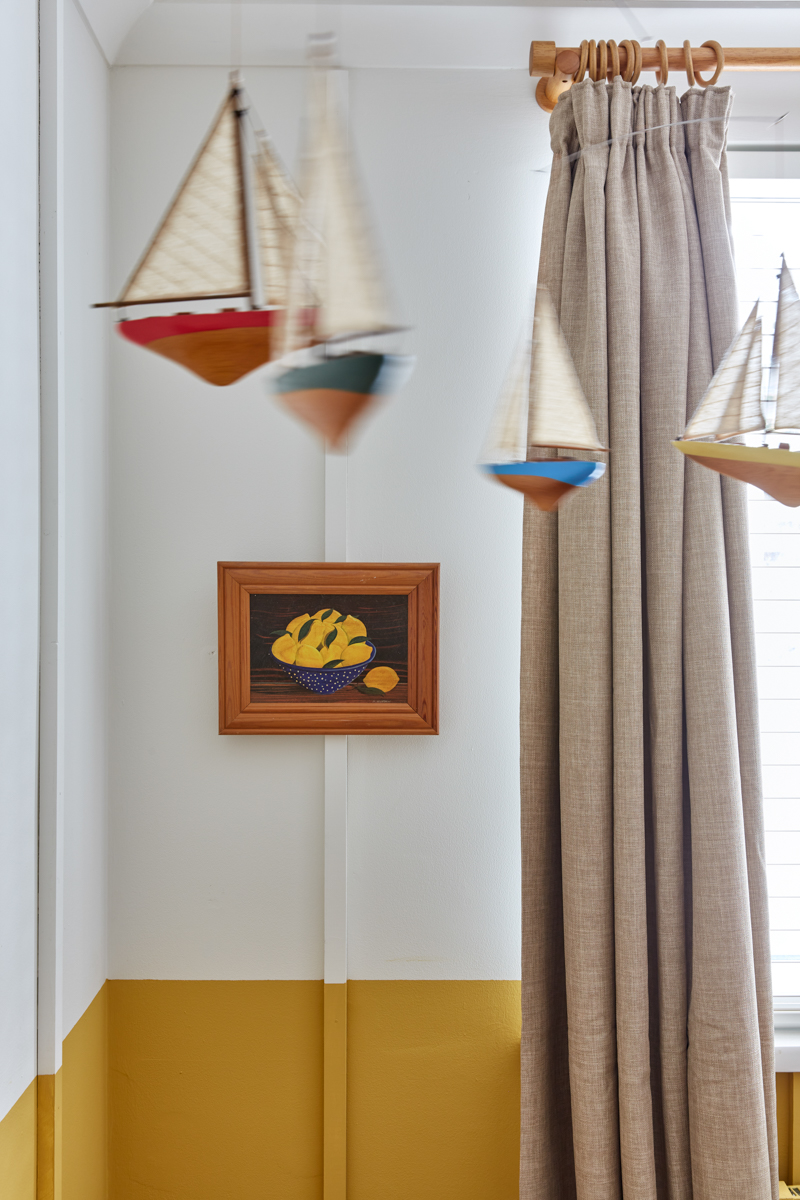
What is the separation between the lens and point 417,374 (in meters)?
1.50

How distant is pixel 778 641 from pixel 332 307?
140 centimetres

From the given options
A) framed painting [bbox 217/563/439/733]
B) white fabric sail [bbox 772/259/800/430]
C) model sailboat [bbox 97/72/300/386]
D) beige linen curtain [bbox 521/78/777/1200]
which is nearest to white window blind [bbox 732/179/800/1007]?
beige linen curtain [bbox 521/78/777/1200]

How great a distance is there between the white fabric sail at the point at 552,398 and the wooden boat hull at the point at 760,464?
109mm

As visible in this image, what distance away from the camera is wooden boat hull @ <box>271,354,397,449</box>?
46 centimetres

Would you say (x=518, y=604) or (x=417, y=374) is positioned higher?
(x=417, y=374)

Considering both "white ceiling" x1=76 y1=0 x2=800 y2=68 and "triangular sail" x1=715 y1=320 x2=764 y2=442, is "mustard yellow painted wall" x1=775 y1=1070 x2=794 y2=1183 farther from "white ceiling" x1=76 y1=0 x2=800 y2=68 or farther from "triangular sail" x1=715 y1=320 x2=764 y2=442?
"white ceiling" x1=76 y1=0 x2=800 y2=68


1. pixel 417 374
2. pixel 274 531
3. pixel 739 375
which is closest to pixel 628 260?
pixel 417 374

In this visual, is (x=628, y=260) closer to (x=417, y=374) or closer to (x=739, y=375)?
(x=417, y=374)

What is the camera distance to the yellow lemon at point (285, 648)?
144 centimetres

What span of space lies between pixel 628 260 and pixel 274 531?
789 mm

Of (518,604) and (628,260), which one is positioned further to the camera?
(518,604)

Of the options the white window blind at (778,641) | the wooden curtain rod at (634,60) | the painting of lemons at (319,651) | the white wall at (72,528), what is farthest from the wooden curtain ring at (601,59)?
the painting of lemons at (319,651)

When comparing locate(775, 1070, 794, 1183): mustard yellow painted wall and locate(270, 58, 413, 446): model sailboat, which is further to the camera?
locate(775, 1070, 794, 1183): mustard yellow painted wall

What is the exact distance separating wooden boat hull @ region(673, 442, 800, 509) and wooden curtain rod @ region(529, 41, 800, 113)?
3.37 ft
